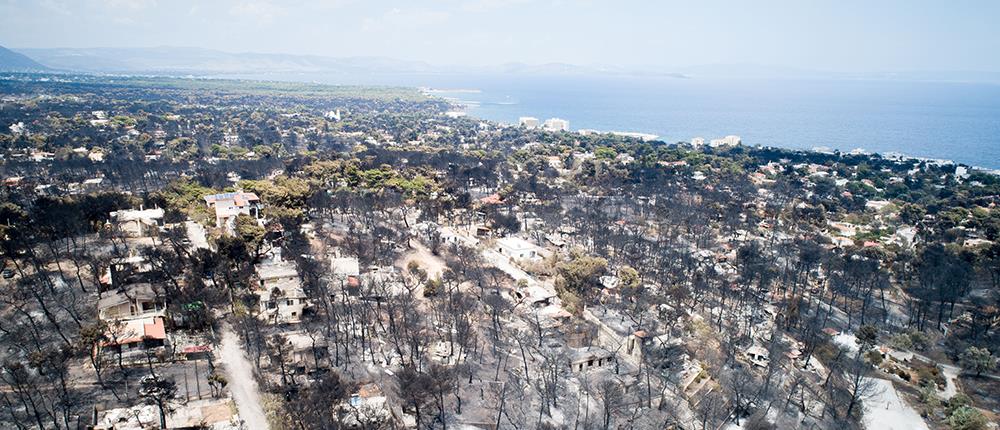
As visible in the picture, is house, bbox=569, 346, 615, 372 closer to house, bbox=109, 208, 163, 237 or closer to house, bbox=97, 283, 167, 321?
house, bbox=97, 283, 167, 321

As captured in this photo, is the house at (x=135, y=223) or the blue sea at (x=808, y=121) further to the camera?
the blue sea at (x=808, y=121)

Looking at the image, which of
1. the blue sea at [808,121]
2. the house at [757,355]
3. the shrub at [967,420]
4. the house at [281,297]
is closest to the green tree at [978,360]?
the shrub at [967,420]

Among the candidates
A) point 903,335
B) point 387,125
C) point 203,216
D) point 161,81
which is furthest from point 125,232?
point 161,81

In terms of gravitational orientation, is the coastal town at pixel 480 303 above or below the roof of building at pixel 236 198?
below

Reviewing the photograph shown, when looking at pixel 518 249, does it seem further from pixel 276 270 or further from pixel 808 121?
pixel 808 121

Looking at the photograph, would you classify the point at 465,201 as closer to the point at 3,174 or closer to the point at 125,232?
the point at 125,232

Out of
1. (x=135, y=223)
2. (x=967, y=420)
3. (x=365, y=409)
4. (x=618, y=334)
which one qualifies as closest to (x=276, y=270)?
(x=135, y=223)

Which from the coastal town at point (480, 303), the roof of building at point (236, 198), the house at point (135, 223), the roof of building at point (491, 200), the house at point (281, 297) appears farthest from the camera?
the roof of building at point (491, 200)

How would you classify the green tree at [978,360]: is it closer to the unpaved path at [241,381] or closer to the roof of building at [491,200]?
the unpaved path at [241,381]
